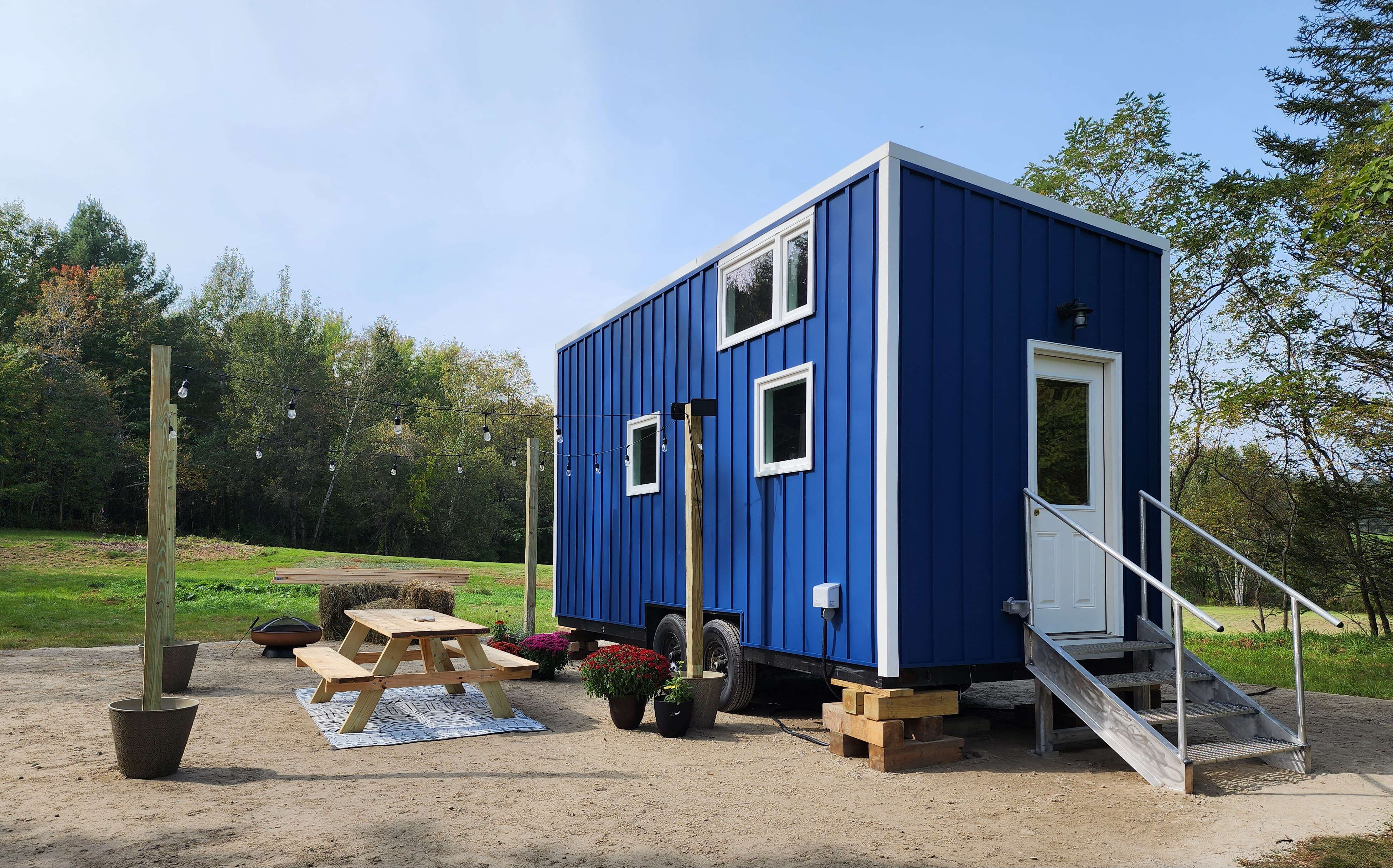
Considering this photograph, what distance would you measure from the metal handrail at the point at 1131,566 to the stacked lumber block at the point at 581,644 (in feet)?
19.1

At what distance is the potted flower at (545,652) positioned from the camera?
8.38 metres

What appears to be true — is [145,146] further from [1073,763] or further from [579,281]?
[1073,763]

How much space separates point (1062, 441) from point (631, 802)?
3850mm

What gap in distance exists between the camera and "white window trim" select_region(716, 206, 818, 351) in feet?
19.9

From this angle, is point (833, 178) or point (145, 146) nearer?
point (833, 178)

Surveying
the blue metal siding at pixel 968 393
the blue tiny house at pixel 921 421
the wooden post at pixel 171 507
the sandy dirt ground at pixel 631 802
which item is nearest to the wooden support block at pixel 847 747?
the sandy dirt ground at pixel 631 802

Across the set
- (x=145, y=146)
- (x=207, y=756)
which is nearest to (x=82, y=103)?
(x=145, y=146)

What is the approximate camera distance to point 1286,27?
Result: 50.9 feet

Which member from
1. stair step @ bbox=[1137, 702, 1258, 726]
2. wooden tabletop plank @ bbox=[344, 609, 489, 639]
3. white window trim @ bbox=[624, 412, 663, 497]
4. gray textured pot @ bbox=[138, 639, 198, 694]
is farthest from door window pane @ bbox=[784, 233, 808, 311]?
gray textured pot @ bbox=[138, 639, 198, 694]

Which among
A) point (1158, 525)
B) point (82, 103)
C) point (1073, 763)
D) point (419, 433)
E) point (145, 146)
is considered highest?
point (145, 146)

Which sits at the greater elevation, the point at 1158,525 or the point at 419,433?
the point at 419,433

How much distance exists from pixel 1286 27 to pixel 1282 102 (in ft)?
4.66

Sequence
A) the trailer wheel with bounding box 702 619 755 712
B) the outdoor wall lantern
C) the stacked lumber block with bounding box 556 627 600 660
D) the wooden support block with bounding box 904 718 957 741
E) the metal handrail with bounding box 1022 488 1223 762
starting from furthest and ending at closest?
the stacked lumber block with bounding box 556 627 600 660 < the trailer wheel with bounding box 702 619 755 712 < the outdoor wall lantern < the wooden support block with bounding box 904 718 957 741 < the metal handrail with bounding box 1022 488 1223 762

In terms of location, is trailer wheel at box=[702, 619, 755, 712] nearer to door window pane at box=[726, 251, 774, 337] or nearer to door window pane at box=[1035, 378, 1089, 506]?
door window pane at box=[726, 251, 774, 337]
